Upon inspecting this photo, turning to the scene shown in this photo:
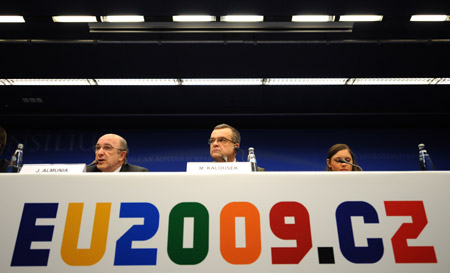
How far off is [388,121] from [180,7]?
376 cm

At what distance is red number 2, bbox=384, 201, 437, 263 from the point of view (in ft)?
2.86

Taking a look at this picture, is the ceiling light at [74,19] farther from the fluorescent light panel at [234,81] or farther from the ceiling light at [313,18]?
the ceiling light at [313,18]

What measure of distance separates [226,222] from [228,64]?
111 inches

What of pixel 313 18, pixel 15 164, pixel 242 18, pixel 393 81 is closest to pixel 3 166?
pixel 15 164

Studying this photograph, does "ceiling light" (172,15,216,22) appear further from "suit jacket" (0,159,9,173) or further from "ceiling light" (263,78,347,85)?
"suit jacket" (0,159,9,173)

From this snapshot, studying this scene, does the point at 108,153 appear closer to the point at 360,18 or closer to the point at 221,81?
the point at 221,81

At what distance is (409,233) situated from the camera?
90cm

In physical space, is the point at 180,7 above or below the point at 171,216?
above

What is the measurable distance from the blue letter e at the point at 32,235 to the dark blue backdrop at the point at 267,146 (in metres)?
3.40

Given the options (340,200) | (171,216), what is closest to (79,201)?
(171,216)

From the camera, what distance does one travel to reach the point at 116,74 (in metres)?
3.66

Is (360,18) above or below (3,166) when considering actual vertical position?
above

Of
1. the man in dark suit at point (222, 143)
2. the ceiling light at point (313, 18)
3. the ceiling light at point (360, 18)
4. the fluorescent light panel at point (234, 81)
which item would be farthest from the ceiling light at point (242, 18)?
the man in dark suit at point (222, 143)

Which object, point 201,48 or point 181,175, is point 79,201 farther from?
point 201,48
